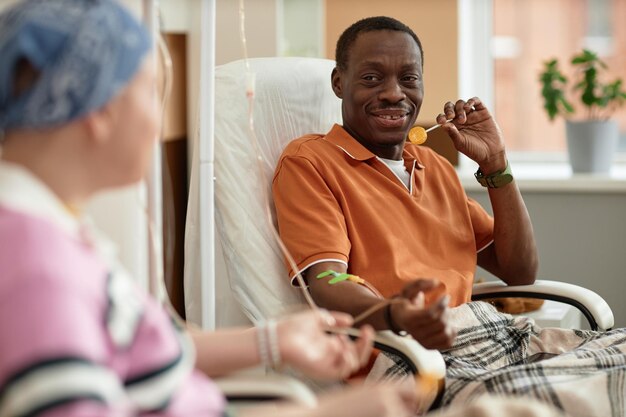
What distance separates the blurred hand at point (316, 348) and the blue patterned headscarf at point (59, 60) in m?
0.36

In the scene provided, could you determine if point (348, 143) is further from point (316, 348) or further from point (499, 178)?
point (316, 348)

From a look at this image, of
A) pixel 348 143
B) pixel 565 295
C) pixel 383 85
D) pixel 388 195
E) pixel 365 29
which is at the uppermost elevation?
pixel 365 29

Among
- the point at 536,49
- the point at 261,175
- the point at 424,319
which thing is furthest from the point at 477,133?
the point at 536,49

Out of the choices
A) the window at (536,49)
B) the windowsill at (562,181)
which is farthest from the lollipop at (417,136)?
the window at (536,49)

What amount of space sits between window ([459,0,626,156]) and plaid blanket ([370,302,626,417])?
1.77m

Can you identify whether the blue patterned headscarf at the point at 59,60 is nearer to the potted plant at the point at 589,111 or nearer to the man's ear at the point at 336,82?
the man's ear at the point at 336,82

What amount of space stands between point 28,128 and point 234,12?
2.28m

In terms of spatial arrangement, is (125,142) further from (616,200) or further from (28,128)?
(616,200)

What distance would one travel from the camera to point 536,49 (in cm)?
368

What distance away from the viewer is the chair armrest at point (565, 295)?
2.04 meters

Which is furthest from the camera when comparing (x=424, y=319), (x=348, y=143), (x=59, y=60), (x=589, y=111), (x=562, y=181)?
(x=589, y=111)

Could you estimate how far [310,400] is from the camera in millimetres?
1148

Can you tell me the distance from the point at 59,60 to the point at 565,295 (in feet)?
4.78

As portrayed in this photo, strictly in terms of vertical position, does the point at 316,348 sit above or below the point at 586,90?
below
